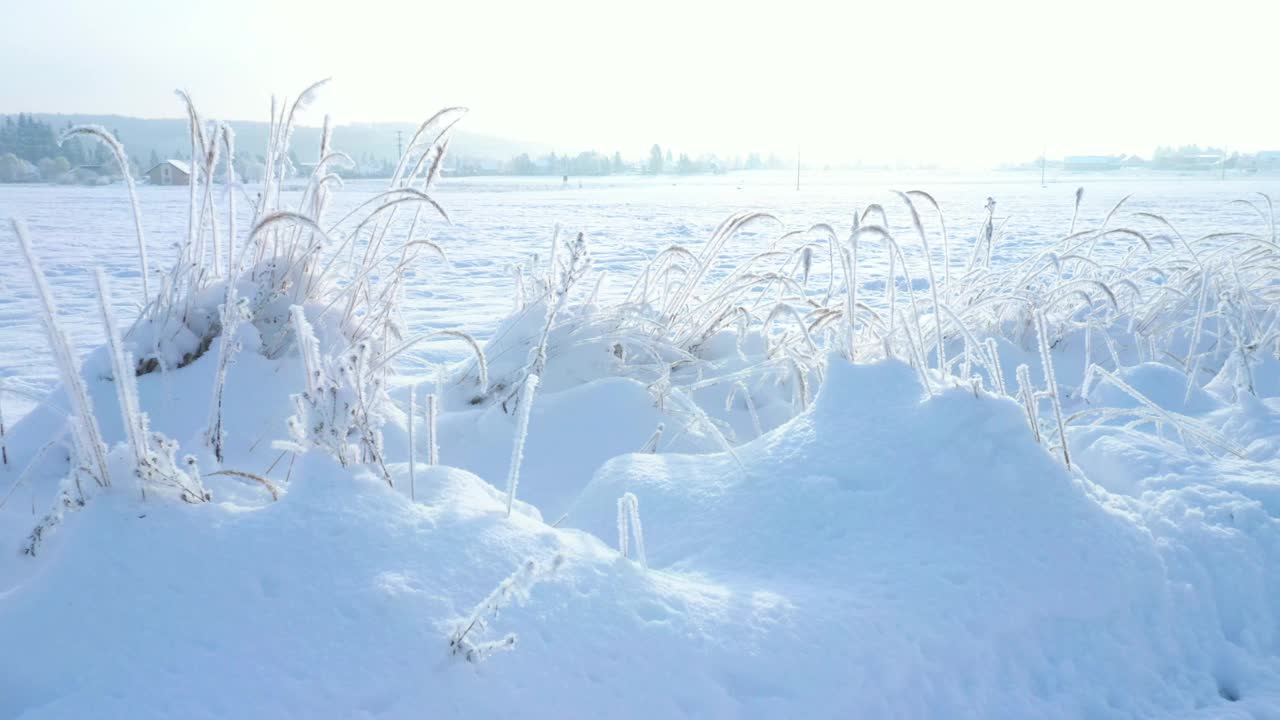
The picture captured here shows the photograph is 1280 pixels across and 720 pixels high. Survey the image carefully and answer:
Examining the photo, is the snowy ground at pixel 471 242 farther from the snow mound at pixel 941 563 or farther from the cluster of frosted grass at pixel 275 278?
the snow mound at pixel 941 563

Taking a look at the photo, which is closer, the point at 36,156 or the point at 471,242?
the point at 471,242

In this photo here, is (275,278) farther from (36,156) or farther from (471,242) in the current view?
(36,156)

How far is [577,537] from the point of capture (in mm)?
1152

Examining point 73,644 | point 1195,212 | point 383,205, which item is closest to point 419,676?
point 73,644

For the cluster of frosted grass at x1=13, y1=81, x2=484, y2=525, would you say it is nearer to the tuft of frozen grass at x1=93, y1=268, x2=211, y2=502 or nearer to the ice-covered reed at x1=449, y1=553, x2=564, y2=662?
the tuft of frozen grass at x1=93, y1=268, x2=211, y2=502

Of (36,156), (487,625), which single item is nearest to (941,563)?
(487,625)

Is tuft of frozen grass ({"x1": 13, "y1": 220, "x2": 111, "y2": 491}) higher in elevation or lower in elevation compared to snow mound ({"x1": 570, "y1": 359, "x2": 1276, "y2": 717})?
higher

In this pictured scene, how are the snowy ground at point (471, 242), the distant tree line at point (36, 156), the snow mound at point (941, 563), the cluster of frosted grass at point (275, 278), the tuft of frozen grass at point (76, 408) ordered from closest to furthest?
the tuft of frozen grass at point (76, 408), the snow mound at point (941, 563), the cluster of frosted grass at point (275, 278), the snowy ground at point (471, 242), the distant tree line at point (36, 156)

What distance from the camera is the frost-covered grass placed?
849 mm

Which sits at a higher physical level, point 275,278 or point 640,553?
point 275,278

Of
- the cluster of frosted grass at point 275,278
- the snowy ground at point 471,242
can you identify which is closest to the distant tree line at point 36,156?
the snowy ground at point 471,242

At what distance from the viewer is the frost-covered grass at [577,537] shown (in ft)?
2.79

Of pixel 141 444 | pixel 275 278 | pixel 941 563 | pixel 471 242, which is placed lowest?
pixel 941 563

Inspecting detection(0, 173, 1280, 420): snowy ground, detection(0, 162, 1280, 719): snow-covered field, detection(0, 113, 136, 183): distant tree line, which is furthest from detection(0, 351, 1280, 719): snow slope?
detection(0, 113, 136, 183): distant tree line
